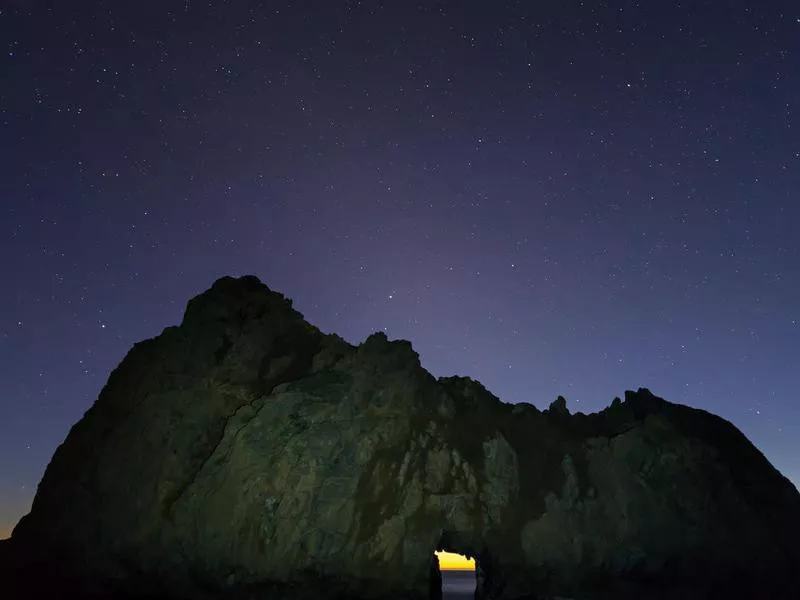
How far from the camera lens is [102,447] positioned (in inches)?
2042

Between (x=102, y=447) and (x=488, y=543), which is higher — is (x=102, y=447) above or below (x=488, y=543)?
above

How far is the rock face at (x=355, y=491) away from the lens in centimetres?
4656

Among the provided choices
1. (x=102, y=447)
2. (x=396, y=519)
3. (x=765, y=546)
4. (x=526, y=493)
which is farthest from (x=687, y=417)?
A: (x=102, y=447)

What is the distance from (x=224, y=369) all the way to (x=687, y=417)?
38122 millimetres

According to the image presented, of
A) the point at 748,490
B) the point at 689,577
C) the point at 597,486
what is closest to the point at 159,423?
the point at 597,486

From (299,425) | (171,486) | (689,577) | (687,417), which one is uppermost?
(687,417)

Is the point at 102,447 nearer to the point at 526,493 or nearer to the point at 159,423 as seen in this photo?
the point at 159,423

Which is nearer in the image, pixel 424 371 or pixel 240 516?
pixel 240 516

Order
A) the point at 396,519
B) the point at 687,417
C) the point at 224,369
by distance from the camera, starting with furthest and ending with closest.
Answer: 1. the point at 687,417
2. the point at 224,369
3. the point at 396,519

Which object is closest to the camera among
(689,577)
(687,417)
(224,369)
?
(689,577)

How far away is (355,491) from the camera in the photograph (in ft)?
156

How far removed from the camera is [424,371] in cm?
5316

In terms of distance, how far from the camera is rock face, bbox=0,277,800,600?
46562mm

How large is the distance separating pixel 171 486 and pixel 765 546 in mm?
43778
